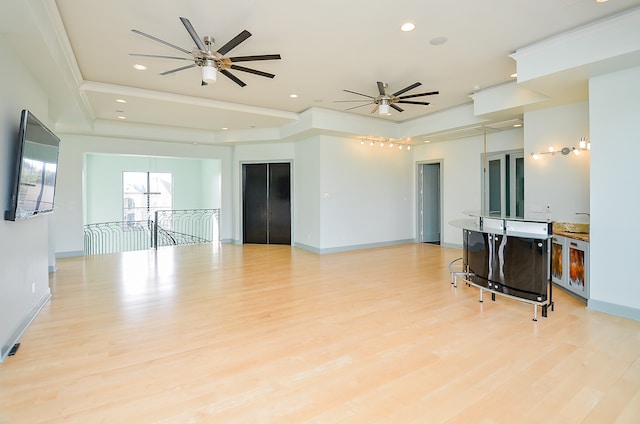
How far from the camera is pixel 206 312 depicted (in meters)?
4.04

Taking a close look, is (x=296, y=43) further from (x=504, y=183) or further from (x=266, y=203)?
(x=266, y=203)

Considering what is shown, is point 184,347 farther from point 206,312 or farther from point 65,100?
point 65,100

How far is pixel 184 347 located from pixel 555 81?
5466mm

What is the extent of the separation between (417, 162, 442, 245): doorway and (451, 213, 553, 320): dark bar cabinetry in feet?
15.5

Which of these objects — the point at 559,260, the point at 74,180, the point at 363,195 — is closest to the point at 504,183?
the point at 559,260

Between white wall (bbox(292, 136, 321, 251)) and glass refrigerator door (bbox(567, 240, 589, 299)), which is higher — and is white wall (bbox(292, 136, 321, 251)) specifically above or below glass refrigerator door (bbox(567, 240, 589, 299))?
above

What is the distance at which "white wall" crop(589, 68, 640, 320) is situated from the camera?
3.74 metres

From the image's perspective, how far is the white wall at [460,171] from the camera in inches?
305

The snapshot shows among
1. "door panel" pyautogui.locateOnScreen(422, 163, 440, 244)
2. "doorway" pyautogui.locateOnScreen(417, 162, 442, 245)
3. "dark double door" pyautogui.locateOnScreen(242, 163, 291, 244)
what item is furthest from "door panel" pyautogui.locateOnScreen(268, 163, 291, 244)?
"door panel" pyautogui.locateOnScreen(422, 163, 440, 244)

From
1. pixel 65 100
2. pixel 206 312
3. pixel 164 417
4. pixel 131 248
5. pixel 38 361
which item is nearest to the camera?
pixel 164 417

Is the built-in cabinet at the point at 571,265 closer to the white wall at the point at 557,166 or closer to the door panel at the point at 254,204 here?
the white wall at the point at 557,166

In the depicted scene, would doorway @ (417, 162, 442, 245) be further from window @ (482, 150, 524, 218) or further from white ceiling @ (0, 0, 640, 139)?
white ceiling @ (0, 0, 640, 139)

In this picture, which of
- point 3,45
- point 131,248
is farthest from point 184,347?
point 131,248

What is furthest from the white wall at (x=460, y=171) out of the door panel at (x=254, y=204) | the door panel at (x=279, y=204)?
the door panel at (x=254, y=204)
